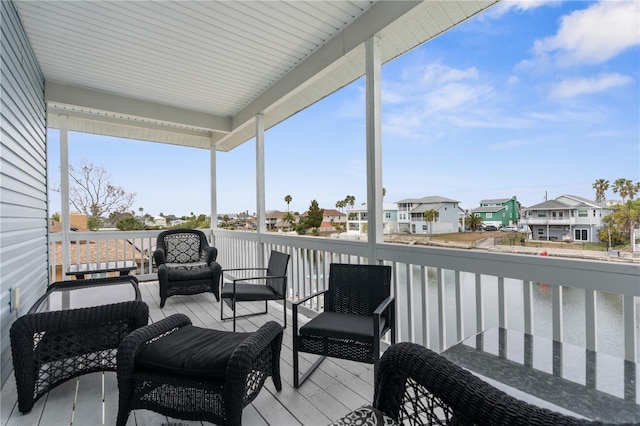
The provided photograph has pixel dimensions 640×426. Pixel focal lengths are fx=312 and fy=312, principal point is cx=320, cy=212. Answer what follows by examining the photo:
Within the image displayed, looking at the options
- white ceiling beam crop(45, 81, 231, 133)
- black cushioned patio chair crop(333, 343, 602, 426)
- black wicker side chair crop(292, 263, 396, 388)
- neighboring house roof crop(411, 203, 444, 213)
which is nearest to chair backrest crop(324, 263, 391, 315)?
black wicker side chair crop(292, 263, 396, 388)

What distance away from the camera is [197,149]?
6805 mm

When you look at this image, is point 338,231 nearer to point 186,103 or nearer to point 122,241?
point 186,103

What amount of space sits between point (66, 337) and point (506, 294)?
2.90 m

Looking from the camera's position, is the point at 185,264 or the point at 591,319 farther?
the point at 185,264

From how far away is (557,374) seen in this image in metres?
1.09

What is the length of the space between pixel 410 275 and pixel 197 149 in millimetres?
5755

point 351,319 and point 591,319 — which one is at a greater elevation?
point 591,319

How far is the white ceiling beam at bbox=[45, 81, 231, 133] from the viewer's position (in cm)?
435

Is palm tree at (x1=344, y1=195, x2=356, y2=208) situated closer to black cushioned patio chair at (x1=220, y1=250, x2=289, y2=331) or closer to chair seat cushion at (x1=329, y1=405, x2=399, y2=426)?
black cushioned patio chair at (x1=220, y1=250, x2=289, y2=331)

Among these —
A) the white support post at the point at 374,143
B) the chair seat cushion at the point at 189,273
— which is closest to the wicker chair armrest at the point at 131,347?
the white support post at the point at 374,143

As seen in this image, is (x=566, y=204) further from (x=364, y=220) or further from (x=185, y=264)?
(x=185, y=264)

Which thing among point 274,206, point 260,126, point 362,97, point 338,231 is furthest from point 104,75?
point 338,231

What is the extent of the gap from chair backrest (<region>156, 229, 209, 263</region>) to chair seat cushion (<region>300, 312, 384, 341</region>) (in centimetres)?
345

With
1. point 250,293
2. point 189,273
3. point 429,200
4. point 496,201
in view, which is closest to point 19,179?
point 189,273
